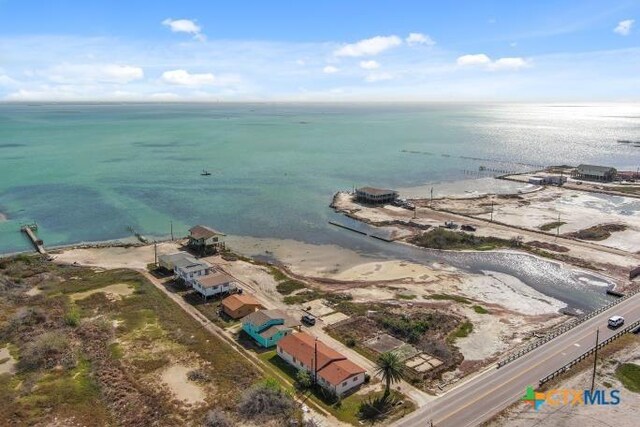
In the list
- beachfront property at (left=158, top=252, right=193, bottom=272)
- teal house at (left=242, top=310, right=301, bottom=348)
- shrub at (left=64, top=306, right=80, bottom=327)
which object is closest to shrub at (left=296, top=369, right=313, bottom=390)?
teal house at (left=242, top=310, right=301, bottom=348)

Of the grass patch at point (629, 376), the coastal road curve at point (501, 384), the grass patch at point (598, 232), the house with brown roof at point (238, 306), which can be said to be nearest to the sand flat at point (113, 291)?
the house with brown roof at point (238, 306)

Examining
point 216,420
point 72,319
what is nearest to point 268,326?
point 216,420

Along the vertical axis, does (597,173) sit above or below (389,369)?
above

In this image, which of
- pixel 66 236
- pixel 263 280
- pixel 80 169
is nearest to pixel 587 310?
pixel 263 280

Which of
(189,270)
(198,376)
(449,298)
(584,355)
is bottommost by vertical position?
(198,376)

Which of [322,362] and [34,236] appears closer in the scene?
[322,362]

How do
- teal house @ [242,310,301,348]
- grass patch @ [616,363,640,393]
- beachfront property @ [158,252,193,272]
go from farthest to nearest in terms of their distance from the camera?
beachfront property @ [158,252,193,272], teal house @ [242,310,301,348], grass patch @ [616,363,640,393]

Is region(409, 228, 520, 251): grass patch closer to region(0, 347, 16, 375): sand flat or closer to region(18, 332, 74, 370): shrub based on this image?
region(18, 332, 74, 370): shrub

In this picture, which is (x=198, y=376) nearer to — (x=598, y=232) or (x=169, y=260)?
(x=169, y=260)
